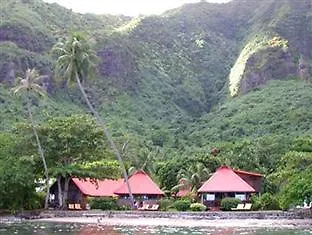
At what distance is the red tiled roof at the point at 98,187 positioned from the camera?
81.9 meters

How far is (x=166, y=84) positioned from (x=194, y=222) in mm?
117548

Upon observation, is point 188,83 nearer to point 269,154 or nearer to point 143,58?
point 143,58

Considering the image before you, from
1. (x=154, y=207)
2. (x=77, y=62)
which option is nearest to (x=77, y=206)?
(x=154, y=207)

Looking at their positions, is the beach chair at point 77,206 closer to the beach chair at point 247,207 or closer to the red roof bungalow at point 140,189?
the red roof bungalow at point 140,189

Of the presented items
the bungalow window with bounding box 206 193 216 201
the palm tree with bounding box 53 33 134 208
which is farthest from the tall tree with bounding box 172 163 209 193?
the palm tree with bounding box 53 33 134 208

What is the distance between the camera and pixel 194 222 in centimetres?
5938

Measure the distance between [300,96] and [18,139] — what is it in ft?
292

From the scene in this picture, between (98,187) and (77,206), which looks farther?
(98,187)

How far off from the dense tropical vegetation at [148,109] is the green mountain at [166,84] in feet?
1.16

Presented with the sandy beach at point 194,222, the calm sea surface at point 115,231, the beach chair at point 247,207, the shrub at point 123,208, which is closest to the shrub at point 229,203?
the beach chair at point 247,207

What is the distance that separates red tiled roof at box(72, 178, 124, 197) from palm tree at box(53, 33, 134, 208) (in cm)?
996

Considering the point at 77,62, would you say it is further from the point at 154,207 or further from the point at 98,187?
the point at 98,187

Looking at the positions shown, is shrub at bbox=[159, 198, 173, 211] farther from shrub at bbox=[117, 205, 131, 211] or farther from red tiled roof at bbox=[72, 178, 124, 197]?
red tiled roof at bbox=[72, 178, 124, 197]

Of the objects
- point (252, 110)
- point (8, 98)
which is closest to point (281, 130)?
point (252, 110)
